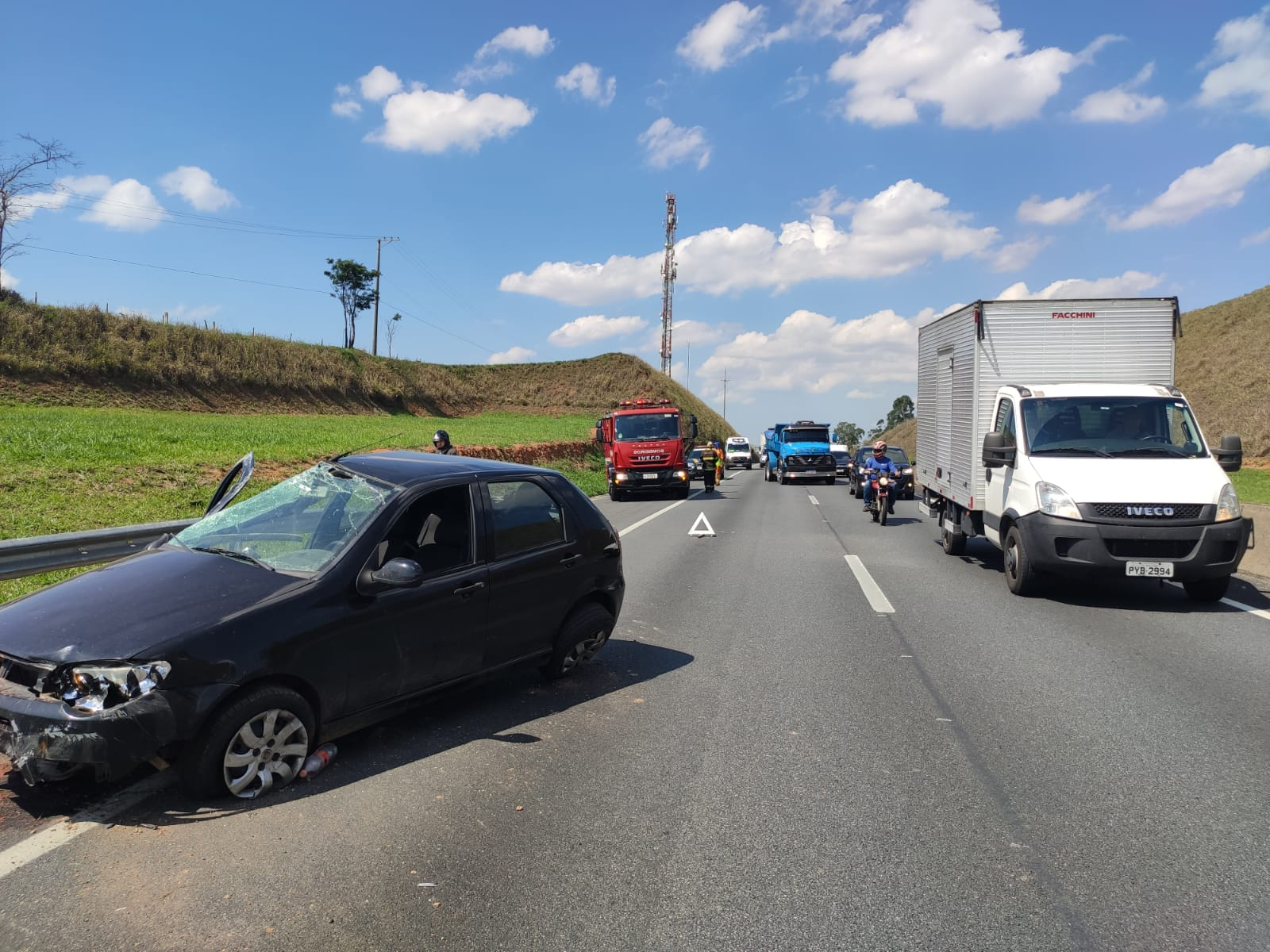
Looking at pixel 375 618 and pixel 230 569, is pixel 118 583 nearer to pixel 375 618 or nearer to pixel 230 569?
pixel 230 569

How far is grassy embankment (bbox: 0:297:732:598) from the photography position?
561 inches

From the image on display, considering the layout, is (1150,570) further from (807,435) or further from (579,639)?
(807,435)

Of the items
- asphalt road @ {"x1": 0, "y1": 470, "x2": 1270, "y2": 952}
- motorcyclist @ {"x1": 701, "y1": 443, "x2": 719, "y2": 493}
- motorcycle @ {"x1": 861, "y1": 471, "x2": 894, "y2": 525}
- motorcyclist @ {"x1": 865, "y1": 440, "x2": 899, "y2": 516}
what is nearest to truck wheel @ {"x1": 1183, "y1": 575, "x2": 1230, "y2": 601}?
asphalt road @ {"x1": 0, "y1": 470, "x2": 1270, "y2": 952}

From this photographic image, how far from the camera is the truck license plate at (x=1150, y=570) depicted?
28.0ft

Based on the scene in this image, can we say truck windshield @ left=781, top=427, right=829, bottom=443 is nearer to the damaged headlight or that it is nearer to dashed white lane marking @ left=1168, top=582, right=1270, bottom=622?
dashed white lane marking @ left=1168, top=582, right=1270, bottom=622

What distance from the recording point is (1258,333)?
55.1m

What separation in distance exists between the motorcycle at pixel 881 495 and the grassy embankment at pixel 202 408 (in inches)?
486

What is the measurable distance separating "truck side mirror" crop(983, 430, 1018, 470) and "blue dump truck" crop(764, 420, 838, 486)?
80.1 ft

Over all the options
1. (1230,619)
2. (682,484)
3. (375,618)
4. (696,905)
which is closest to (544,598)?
(375,618)

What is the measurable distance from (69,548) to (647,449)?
18352mm

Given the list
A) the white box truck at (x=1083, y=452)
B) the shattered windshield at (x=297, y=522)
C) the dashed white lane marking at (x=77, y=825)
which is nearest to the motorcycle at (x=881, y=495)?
the white box truck at (x=1083, y=452)

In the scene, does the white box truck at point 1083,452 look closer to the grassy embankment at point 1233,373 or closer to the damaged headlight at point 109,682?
the damaged headlight at point 109,682

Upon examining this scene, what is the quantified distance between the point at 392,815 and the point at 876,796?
221 cm

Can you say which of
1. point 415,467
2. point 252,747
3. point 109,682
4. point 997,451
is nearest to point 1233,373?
point 997,451
